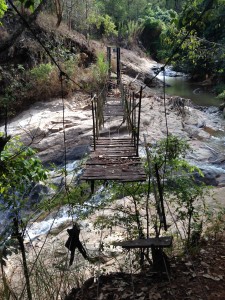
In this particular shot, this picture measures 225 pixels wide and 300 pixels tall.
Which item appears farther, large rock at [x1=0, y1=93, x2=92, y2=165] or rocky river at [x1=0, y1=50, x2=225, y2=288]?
large rock at [x1=0, y1=93, x2=92, y2=165]

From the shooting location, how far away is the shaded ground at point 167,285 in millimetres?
2020

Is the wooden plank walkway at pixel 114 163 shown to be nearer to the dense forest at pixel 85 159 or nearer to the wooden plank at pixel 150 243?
the dense forest at pixel 85 159

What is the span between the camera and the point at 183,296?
6.56ft

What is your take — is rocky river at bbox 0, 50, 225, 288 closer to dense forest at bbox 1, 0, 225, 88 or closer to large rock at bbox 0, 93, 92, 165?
large rock at bbox 0, 93, 92, 165

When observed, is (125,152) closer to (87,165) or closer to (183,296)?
(87,165)

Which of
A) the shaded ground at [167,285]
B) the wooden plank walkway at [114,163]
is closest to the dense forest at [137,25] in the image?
the wooden plank walkway at [114,163]

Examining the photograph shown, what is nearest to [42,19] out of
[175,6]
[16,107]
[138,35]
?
[16,107]

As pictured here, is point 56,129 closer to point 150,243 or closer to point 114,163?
point 114,163

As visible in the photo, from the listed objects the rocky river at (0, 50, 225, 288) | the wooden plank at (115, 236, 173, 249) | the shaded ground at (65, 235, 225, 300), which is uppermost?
the wooden plank at (115, 236, 173, 249)

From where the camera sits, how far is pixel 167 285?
209 cm

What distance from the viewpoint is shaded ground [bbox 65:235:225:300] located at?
2.02 m

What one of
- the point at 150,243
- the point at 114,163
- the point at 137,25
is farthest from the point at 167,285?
the point at 137,25

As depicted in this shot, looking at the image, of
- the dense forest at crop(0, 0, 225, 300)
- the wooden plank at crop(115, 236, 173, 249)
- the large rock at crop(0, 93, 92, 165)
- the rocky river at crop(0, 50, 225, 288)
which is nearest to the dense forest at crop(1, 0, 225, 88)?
the dense forest at crop(0, 0, 225, 300)

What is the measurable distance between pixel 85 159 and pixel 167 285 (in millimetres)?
1750
